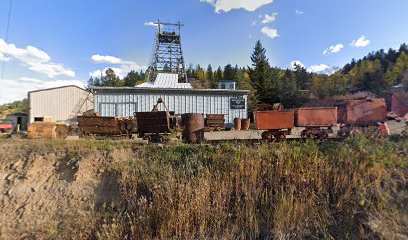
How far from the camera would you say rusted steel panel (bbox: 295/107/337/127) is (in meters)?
9.49

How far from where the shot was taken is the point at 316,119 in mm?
9617

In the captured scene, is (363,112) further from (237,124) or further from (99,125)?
(237,124)

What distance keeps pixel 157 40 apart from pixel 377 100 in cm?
3527

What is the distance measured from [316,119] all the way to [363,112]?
1760 millimetres

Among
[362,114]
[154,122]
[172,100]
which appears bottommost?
[154,122]

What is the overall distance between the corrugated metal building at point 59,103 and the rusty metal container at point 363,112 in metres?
29.8

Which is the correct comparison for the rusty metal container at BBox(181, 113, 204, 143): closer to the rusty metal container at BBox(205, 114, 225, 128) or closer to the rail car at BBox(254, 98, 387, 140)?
the rail car at BBox(254, 98, 387, 140)

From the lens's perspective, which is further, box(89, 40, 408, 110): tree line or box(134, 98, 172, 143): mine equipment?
box(89, 40, 408, 110): tree line

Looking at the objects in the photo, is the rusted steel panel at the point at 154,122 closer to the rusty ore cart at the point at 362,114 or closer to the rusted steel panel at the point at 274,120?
the rusted steel panel at the point at 274,120

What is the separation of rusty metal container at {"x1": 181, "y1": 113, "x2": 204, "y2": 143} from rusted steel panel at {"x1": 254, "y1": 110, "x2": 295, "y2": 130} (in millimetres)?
2093

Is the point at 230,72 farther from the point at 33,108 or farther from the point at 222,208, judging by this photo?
the point at 222,208

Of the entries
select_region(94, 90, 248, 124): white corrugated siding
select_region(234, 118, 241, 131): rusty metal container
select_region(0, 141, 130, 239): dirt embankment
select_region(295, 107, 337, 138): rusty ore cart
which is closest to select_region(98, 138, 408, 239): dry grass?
select_region(0, 141, 130, 239): dirt embankment

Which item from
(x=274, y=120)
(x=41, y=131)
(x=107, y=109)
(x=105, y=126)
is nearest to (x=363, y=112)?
(x=274, y=120)

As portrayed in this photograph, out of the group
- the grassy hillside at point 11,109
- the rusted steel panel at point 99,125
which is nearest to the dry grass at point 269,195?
A: the rusted steel panel at point 99,125
